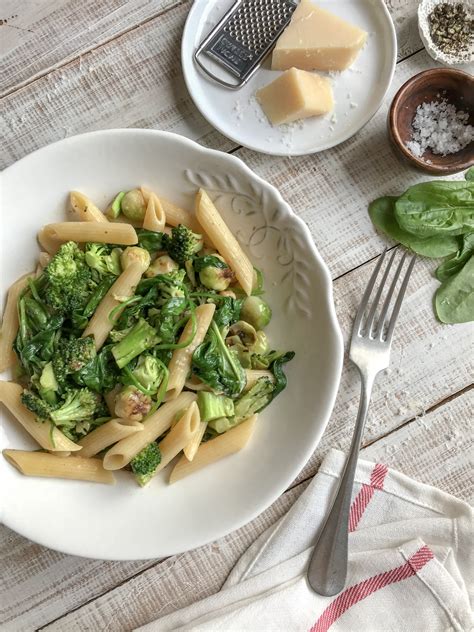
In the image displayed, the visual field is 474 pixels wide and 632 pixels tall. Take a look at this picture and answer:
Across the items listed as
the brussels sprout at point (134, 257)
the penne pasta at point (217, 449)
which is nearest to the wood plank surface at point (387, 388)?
the penne pasta at point (217, 449)

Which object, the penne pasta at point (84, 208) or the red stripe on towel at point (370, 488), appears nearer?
the penne pasta at point (84, 208)

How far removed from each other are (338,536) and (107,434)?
86 centimetres

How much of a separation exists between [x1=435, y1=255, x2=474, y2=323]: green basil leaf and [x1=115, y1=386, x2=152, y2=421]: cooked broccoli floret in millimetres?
1057

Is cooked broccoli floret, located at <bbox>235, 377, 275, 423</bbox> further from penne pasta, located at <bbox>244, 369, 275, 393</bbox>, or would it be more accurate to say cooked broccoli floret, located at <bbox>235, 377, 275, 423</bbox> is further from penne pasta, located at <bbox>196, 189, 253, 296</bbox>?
penne pasta, located at <bbox>196, 189, 253, 296</bbox>

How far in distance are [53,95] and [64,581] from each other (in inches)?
63.8

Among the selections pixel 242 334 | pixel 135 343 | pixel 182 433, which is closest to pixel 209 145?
pixel 242 334

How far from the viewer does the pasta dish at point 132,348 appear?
1887 mm

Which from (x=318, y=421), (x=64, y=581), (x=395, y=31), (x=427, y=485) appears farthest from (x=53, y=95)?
(x=427, y=485)

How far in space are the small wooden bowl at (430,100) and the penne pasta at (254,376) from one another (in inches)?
33.9

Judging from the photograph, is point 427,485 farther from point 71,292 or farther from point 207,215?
point 71,292

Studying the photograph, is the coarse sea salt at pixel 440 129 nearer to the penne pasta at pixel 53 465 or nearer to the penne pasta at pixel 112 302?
the penne pasta at pixel 112 302

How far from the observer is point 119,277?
1916mm

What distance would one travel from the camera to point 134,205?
6.57ft

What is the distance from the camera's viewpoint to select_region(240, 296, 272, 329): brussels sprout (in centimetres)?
203
